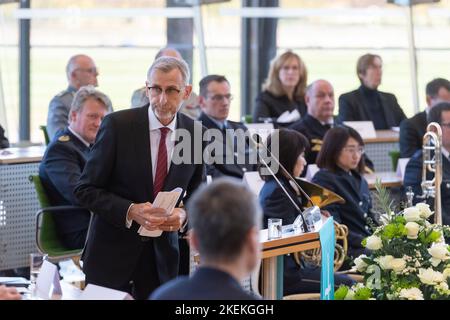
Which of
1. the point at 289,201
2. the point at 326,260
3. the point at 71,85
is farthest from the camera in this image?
the point at 71,85

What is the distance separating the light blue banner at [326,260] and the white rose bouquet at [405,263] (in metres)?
0.20

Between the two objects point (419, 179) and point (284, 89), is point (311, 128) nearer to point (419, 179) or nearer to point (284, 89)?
point (284, 89)

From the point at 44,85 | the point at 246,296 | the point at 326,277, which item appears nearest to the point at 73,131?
the point at 326,277

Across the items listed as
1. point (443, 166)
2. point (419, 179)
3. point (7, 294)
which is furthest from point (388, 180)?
point (7, 294)

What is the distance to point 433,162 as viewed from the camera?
6.43 m

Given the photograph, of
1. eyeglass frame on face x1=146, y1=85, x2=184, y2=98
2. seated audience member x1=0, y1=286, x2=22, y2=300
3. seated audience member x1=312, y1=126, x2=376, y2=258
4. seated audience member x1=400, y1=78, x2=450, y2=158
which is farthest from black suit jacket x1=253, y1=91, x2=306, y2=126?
seated audience member x1=0, y1=286, x2=22, y2=300

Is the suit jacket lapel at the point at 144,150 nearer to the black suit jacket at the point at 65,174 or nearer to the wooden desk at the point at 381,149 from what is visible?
the black suit jacket at the point at 65,174

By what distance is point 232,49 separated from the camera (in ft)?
38.5

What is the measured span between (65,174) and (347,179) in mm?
1782

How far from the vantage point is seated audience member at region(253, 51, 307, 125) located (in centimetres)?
863

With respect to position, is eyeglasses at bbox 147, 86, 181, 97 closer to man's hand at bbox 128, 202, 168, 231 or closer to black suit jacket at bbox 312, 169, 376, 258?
man's hand at bbox 128, 202, 168, 231

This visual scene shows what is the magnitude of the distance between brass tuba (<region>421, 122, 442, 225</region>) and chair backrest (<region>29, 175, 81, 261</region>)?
2241 millimetres
